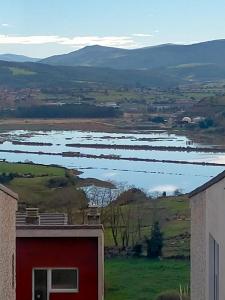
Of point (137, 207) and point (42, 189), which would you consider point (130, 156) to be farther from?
point (137, 207)

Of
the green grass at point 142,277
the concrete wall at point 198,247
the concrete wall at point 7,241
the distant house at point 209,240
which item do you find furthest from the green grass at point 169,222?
the concrete wall at point 7,241

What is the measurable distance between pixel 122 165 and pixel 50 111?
32508 millimetres

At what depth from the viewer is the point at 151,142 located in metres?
61.5

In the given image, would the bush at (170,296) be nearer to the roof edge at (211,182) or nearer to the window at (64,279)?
the window at (64,279)

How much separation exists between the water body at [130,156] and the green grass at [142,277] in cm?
1174

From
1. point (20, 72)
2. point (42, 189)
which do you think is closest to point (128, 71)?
point (20, 72)

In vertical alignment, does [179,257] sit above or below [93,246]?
below

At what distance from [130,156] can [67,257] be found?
43334mm

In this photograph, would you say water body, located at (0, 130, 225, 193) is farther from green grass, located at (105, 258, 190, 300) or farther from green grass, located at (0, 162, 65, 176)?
green grass, located at (105, 258, 190, 300)

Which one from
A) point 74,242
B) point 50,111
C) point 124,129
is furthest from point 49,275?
point 50,111

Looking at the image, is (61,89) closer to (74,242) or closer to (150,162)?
(150,162)

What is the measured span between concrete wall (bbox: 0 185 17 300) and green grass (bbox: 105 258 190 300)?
12358 millimetres

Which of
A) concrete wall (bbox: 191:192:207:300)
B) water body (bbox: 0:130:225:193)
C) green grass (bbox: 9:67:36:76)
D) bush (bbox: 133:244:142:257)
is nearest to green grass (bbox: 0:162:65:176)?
water body (bbox: 0:130:225:193)

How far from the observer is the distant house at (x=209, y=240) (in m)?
6.66
